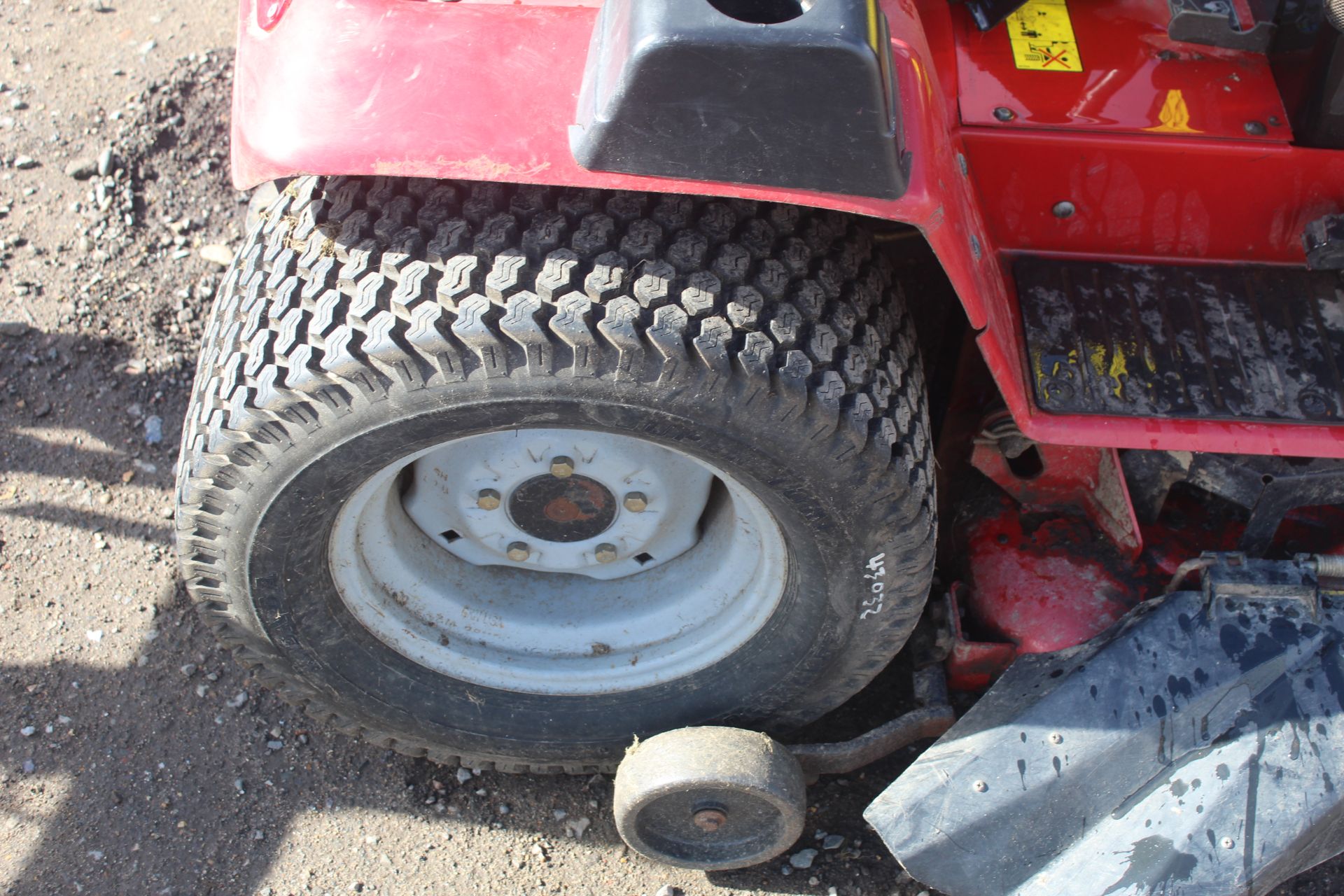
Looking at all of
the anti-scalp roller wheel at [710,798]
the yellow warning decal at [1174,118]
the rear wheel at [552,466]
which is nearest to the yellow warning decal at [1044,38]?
the yellow warning decal at [1174,118]

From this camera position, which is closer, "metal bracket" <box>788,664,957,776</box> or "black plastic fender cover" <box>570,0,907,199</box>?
"black plastic fender cover" <box>570,0,907,199</box>

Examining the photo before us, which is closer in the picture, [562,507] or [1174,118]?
[1174,118]

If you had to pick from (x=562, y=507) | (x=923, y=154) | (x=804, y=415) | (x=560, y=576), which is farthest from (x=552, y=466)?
(x=923, y=154)

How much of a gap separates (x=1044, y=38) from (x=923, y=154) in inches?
26.0

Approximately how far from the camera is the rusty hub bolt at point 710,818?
2.16m

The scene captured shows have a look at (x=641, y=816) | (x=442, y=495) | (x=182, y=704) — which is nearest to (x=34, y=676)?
(x=182, y=704)

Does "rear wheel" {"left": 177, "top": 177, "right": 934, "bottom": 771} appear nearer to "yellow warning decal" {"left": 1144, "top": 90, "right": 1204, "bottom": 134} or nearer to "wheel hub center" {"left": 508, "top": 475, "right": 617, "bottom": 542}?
"wheel hub center" {"left": 508, "top": 475, "right": 617, "bottom": 542}

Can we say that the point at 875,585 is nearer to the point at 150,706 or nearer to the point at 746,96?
the point at 746,96

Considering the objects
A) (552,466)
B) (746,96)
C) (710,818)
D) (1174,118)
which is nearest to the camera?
(746,96)

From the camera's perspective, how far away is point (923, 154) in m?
1.58

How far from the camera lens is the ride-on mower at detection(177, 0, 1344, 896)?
1.60m

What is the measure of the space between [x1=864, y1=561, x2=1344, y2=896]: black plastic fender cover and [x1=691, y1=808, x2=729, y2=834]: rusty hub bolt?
0.86ft

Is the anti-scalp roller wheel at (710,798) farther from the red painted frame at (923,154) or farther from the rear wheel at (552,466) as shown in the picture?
the red painted frame at (923,154)

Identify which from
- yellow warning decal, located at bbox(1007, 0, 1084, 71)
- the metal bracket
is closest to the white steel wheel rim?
the metal bracket
